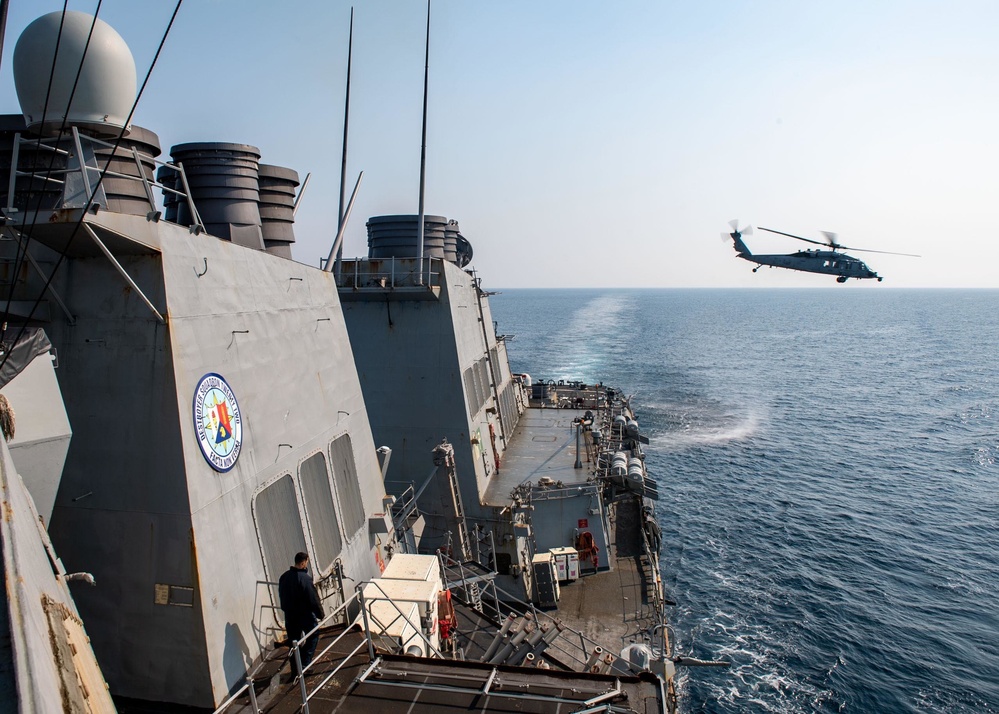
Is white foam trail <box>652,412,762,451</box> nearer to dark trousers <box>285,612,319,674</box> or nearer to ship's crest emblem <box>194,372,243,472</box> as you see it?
ship's crest emblem <box>194,372,243,472</box>

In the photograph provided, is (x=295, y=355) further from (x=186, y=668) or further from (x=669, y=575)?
(x=669, y=575)

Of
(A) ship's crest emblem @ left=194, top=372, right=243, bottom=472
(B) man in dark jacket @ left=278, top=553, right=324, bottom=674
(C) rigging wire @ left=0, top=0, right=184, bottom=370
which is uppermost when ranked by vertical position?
(C) rigging wire @ left=0, top=0, right=184, bottom=370

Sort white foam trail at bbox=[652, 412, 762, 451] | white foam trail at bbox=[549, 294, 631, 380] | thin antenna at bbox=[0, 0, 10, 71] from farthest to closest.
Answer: white foam trail at bbox=[549, 294, 631, 380] → white foam trail at bbox=[652, 412, 762, 451] → thin antenna at bbox=[0, 0, 10, 71]

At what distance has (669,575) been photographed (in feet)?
95.7

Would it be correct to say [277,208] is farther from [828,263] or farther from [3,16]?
[828,263]

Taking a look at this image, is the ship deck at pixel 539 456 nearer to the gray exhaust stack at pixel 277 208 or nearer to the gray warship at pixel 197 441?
the gray warship at pixel 197 441

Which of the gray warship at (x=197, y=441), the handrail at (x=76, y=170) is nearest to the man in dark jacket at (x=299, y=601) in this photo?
the gray warship at (x=197, y=441)

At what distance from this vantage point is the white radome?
802cm

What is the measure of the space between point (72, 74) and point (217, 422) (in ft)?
15.8

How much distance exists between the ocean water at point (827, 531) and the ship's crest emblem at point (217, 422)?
18296 millimetres

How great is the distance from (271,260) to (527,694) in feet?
27.1

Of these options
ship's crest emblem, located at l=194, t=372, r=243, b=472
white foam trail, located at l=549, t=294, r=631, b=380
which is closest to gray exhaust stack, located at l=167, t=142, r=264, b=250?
ship's crest emblem, located at l=194, t=372, r=243, b=472

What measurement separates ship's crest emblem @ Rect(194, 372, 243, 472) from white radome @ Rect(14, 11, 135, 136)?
369 cm

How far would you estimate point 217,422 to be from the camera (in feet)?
29.0
